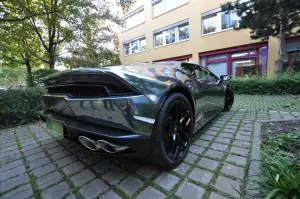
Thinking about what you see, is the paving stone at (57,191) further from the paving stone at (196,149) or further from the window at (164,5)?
the window at (164,5)

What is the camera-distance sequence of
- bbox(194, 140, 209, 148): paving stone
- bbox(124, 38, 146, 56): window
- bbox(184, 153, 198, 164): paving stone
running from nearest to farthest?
bbox(184, 153, 198, 164): paving stone → bbox(194, 140, 209, 148): paving stone → bbox(124, 38, 146, 56): window

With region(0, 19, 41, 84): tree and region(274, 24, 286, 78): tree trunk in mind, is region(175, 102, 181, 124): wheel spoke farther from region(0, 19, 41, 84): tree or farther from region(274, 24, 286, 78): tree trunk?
region(274, 24, 286, 78): tree trunk

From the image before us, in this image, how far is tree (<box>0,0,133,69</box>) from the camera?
17.1 feet

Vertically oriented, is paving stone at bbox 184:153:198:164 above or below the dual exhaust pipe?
below

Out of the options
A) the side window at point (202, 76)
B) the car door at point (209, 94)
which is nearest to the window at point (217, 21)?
the side window at point (202, 76)

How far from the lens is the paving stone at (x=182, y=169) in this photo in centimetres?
153

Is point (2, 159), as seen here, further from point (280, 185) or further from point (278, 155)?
point (278, 155)

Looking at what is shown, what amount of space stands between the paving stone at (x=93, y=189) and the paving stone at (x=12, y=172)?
85cm

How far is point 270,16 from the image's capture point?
19.9 feet

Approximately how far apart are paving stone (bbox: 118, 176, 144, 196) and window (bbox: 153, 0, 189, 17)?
12973 millimetres

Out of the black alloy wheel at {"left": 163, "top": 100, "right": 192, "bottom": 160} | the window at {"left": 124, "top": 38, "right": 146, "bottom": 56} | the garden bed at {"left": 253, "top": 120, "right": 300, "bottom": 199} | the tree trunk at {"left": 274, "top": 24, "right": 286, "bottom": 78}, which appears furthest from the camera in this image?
the window at {"left": 124, "top": 38, "right": 146, "bottom": 56}

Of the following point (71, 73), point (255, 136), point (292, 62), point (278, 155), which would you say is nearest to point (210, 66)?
point (292, 62)

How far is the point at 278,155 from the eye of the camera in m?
1.60

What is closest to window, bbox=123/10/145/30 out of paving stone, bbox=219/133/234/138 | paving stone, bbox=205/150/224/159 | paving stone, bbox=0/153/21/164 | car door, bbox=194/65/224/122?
car door, bbox=194/65/224/122
